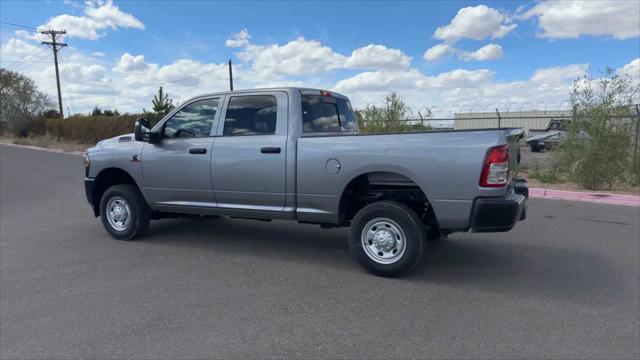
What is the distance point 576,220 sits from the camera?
313 inches

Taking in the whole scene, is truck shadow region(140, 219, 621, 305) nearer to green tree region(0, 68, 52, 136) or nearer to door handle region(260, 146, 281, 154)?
door handle region(260, 146, 281, 154)

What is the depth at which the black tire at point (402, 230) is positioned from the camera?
4766 millimetres

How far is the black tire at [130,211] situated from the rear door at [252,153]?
4.39 ft

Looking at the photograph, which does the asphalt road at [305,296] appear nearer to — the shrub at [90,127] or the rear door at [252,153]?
the rear door at [252,153]

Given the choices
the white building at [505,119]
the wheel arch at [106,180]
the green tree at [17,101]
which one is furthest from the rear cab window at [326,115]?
the green tree at [17,101]

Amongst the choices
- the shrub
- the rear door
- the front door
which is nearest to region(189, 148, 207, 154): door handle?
the front door

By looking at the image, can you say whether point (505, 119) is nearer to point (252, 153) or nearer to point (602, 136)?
point (602, 136)

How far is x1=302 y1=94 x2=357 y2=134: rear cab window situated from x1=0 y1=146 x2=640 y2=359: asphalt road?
1.54 metres

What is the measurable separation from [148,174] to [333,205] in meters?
2.69

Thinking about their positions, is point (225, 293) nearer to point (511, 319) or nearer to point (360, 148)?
point (360, 148)

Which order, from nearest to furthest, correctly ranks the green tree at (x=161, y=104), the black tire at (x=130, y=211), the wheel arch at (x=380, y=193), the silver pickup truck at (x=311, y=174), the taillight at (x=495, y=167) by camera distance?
the taillight at (x=495, y=167) → the silver pickup truck at (x=311, y=174) → the wheel arch at (x=380, y=193) → the black tire at (x=130, y=211) → the green tree at (x=161, y=104)

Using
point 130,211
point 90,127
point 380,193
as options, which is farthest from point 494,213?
point 90,127

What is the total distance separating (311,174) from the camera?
516 centimetres

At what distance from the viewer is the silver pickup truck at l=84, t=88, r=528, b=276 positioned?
4477mm
